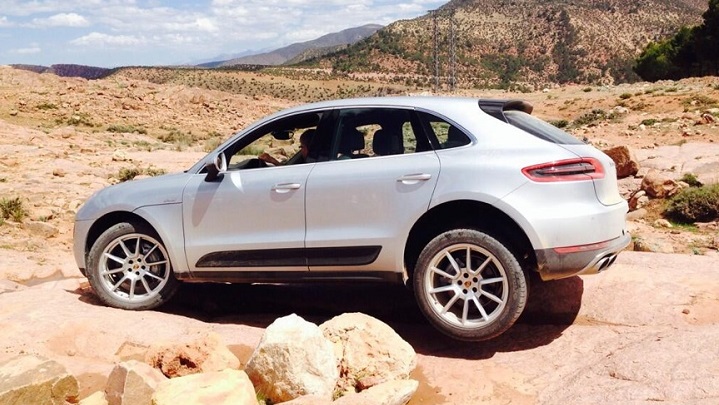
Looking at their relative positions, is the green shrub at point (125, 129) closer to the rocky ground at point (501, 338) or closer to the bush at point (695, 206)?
the rocky ground at point (501, 338)

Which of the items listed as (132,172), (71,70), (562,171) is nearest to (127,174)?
(132,172)

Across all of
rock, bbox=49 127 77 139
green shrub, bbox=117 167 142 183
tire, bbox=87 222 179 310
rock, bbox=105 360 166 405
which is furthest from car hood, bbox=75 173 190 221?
rock, bbox=49 127 77 139

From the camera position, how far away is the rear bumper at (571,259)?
14.9ft

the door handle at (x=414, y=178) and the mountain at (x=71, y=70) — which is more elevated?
the mountain at (x=71, y=70)

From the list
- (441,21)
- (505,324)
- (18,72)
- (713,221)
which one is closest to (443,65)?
(441,21)

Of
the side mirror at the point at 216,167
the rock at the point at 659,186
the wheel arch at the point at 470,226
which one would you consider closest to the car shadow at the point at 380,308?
the wheel arch at the point at 470,226

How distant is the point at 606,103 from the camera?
30219 millimetres

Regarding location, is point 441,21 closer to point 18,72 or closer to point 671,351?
point 18,72

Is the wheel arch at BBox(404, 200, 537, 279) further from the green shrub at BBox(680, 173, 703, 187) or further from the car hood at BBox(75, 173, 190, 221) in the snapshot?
the green shrub at BBox(680, 173, 703, 187)

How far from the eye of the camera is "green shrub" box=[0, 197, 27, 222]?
1022 centimetres

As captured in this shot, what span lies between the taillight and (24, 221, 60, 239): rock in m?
7.70

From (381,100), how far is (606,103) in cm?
2733

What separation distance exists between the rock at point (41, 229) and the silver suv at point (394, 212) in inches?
177

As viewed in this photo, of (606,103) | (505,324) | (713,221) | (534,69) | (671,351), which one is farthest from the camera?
(534,69)
